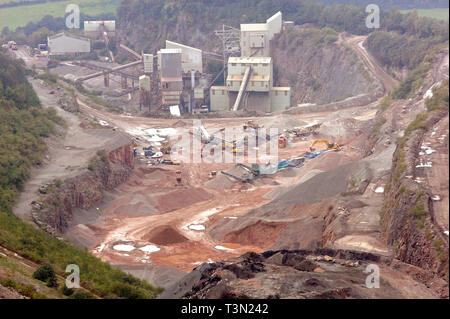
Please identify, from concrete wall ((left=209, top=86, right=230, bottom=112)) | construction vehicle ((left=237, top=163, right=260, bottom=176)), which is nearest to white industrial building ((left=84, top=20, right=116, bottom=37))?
concrete wall ((left=209, top=86, right=230, bottom=112))

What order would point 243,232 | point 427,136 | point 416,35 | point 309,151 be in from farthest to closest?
point 416,35 < point 309,151 < point 243,232 < point 427,136

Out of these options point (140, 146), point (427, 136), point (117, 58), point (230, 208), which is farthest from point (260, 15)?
point (427, 136)

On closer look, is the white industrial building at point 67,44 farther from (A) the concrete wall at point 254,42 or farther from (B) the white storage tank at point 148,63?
(A) the concrete wall at point 254,42

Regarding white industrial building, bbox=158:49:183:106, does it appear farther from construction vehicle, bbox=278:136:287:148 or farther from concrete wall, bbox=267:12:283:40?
construction vehicle, bbox=278:136:287:148

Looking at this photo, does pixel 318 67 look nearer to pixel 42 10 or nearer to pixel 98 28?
pixel 98 28

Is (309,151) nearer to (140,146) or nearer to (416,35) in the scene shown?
(140,146)

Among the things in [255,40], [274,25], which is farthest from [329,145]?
[274,25]
